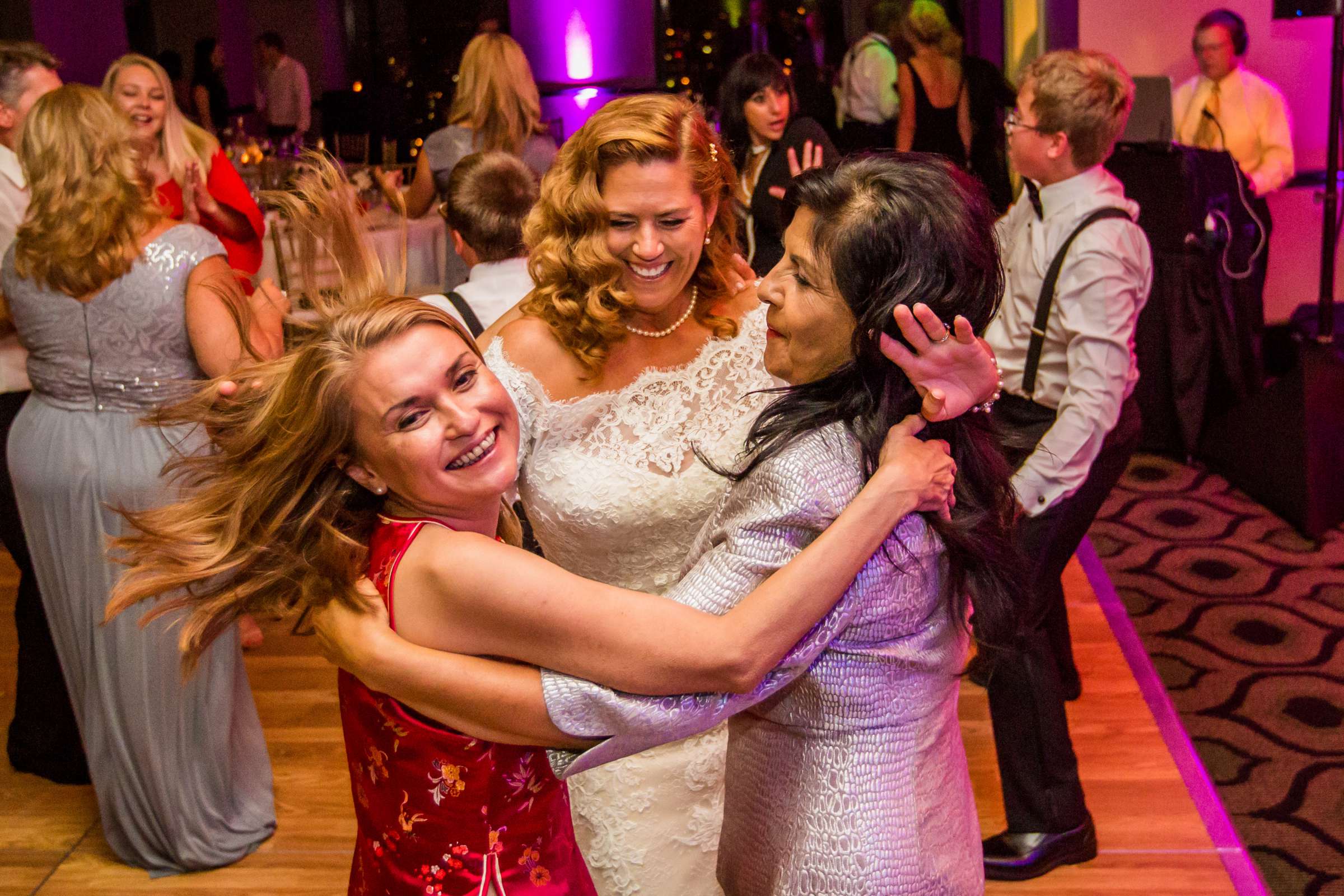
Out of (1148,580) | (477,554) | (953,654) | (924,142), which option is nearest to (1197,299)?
(1148,580)

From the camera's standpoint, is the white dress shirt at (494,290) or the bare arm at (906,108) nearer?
the white dress shirt at (494,290)

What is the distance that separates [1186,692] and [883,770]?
2632 mm

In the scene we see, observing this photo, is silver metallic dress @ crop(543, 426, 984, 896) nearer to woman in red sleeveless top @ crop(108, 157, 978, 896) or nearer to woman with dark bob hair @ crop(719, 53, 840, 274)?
woman in red sleeveless top @ crop(108, 157, 978, 896)

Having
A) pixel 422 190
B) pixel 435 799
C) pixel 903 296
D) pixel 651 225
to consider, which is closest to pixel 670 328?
pixel 651 225

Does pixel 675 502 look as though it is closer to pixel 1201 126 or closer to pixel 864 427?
pixel 864 427

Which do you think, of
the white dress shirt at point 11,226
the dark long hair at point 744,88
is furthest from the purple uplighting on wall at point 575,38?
the white dress shirt at point 11,226

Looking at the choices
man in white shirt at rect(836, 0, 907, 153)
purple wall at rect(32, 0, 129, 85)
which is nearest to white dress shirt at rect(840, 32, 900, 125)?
man in white shirt at rect(836, 0, 907, 153)

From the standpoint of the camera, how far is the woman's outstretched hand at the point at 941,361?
4.41 ft

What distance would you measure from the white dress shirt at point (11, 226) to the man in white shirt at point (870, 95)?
4951 millimetres

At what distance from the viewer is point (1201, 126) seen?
6.28 meters

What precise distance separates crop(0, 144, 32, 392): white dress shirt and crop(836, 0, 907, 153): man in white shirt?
495 cm

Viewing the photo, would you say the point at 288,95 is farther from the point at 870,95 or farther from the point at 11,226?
the point at 11,226

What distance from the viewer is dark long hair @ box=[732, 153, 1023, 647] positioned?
1.38 m

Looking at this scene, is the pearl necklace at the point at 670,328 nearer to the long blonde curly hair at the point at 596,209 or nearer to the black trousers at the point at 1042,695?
the long blonde curly hair at the point at 596,209
